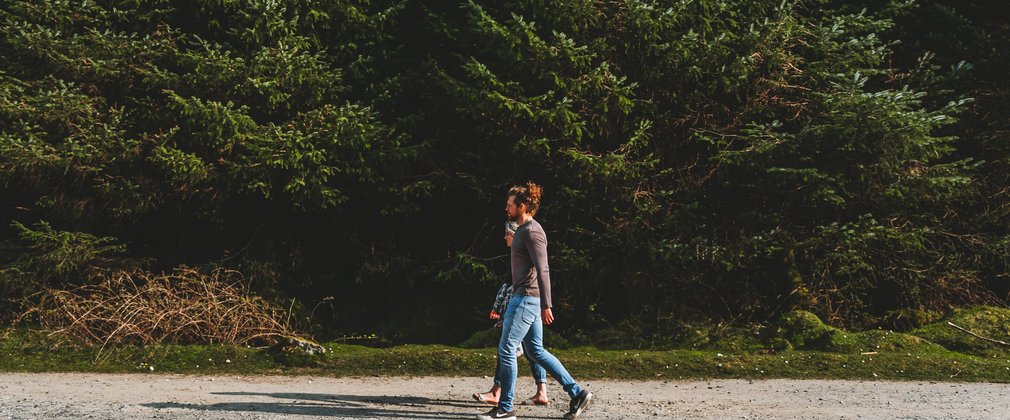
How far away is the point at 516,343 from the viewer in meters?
7.41

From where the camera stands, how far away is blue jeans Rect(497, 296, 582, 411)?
289 inches

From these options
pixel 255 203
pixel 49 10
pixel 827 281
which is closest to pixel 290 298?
pixel 255 203

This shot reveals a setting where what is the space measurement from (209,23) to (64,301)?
4.10 metres

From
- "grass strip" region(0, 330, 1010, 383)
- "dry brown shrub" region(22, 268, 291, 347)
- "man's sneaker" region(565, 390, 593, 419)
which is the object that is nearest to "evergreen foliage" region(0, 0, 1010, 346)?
"dry brown shrub" region(22, 268, 291, 347)

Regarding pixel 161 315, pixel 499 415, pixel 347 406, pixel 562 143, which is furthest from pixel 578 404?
pixel 161 315

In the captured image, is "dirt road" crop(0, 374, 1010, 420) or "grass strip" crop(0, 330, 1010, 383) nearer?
"dirt road" crop(0, 374, 1010, 420)

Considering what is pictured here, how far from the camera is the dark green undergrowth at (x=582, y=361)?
32.3ft

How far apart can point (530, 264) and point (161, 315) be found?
5611 millimetres

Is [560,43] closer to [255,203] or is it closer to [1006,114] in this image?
[255,203]

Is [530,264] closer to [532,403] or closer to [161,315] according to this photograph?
[532,403]

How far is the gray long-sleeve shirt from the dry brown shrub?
437cm

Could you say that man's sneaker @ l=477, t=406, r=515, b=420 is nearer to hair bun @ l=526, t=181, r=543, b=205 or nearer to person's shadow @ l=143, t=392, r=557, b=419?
person's shadow @ l=143, t=392, r=557, b=419

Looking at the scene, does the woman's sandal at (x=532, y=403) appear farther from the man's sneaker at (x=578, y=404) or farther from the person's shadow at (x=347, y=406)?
the man's sneaker at (x=578, y=404)

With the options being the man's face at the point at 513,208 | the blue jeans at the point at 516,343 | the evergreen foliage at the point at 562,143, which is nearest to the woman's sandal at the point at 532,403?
the blue jeans at the point at 516,343
